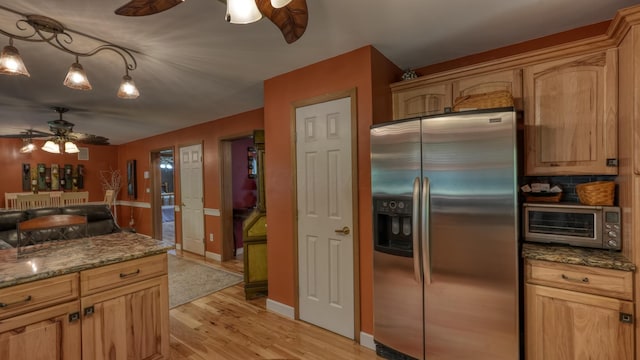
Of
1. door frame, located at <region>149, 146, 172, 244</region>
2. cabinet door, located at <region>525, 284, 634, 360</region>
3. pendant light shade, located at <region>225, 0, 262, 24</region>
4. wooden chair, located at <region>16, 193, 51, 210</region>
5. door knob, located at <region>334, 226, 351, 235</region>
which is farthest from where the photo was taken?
door frame, located at <region>149, 146, 172, 244</region>

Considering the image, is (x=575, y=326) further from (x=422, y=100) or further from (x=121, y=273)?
(x=121, y=273)

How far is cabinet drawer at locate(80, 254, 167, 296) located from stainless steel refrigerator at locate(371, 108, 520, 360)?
154cm

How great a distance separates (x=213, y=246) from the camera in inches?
186

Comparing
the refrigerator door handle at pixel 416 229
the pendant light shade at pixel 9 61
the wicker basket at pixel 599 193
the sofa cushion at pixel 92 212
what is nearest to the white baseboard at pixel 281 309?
the refrigerator door handle at pixel 416 229

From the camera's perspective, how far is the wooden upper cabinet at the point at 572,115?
1678 millimetres

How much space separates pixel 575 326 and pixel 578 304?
13 centimetres

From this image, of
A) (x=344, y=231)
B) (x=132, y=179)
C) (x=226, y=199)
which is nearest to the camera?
(x=344, y=231)

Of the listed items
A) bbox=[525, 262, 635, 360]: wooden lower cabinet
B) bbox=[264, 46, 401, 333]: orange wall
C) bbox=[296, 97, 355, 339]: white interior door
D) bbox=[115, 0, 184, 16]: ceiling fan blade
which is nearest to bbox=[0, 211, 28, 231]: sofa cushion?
bbox=[264, 46, 401, 333]: orange wall

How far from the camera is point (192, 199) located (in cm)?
506

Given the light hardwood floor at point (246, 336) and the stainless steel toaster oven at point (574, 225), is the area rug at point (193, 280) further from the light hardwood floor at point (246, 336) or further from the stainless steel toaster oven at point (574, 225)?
the stainless steel toaster oven at point (574, 225)

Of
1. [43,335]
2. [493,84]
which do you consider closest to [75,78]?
[43,335]

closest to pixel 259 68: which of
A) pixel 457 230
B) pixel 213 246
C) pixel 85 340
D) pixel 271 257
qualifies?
pixel 271 257

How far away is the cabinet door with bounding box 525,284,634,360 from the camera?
56.3 inches

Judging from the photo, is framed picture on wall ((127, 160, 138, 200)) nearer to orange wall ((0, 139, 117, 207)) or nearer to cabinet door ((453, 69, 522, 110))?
orange wall ((0, 139, 117, 207))
